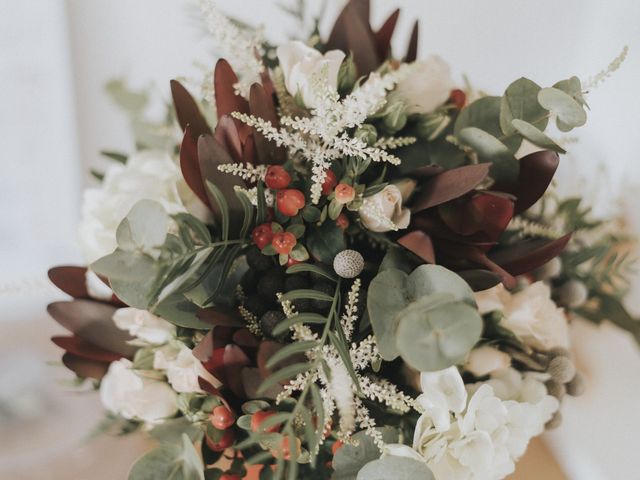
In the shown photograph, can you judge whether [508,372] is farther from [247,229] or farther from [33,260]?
[33,260]

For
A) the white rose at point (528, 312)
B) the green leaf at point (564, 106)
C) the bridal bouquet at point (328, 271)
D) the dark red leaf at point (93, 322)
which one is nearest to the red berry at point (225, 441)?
the bridal bouquet at point (328, 271)

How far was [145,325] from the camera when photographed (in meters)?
0.46

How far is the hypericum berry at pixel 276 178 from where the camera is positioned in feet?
1.36

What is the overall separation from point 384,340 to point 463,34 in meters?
0.68

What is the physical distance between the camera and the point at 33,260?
43.9 inches

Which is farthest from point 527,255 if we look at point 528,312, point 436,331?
point 436,331

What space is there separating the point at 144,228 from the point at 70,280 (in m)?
0.17

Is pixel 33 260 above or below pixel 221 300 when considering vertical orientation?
below

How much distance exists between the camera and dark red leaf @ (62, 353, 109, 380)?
496 millimetres

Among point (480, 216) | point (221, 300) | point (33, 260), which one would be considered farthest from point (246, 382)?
point (33, 260)

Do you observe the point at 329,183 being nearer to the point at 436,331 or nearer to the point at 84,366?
the point at 436,331

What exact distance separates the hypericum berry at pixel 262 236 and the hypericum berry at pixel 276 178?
3 cm

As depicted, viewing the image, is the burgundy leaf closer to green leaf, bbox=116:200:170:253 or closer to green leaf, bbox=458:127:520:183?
green leaf, bbox=116:200:170:253

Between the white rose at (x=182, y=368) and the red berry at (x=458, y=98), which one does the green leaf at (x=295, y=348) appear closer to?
the white rose at (x=182, y=368)
